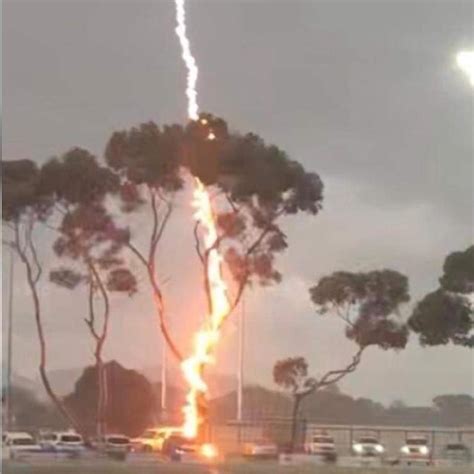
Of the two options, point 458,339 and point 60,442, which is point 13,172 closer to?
point 60,442

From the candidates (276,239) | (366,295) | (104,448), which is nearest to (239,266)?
(276,239)

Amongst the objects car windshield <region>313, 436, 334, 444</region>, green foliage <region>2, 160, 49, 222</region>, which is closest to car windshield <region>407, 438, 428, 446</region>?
car windshield <region>313, 436, 334, 444</region>

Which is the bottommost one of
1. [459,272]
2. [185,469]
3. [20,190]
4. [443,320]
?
[185,469]

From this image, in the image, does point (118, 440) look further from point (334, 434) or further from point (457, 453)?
point (457, 453)

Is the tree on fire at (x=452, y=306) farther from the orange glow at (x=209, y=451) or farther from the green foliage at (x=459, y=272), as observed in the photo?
the orange glow at (x=209, y=451)

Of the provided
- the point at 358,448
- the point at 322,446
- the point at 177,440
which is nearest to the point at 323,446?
the point at 322,446
